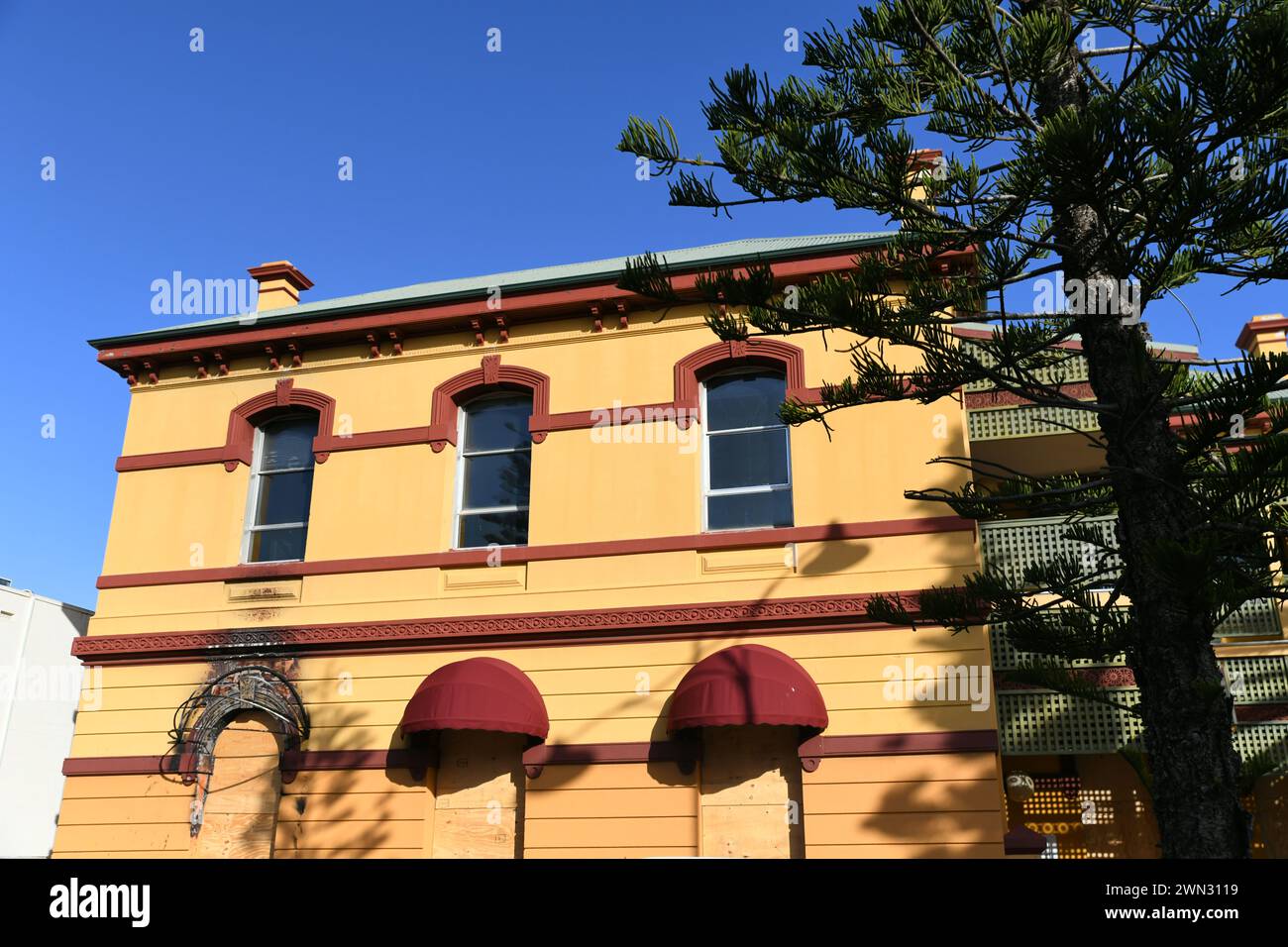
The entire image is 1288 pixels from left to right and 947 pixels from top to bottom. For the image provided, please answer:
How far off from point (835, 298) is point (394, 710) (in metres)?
7.54

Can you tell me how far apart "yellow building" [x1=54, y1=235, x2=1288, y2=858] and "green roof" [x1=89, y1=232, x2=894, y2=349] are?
0.07 m

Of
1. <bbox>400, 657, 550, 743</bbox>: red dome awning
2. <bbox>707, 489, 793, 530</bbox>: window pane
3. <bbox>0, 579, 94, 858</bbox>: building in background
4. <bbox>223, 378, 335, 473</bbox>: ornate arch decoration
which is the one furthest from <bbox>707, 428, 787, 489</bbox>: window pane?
<bbox>0, 579, 94, 858</bbox>: building in background

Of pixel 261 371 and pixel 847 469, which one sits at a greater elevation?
pixel 261 371

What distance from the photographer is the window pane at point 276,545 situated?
12.8 meters

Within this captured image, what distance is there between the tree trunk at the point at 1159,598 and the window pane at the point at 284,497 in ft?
32.6

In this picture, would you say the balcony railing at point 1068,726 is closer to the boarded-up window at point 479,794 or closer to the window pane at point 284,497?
the boarded-up window at point 479,794

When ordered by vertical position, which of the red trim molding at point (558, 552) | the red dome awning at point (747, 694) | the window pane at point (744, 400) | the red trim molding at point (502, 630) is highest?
the window pane at point (744, 400)

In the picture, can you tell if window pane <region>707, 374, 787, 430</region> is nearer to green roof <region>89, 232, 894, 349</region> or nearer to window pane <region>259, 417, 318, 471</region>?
green roof <region>89, 232, 894, 349</region>

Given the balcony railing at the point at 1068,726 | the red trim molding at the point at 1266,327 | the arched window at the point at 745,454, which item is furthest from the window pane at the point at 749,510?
the red trim molding at the point at 1266,327

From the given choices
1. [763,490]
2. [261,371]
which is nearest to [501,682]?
[763,490]

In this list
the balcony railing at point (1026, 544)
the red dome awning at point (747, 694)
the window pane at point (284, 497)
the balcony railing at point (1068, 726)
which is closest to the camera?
the balcony railing at point (1068, 726)

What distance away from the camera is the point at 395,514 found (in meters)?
12.2
